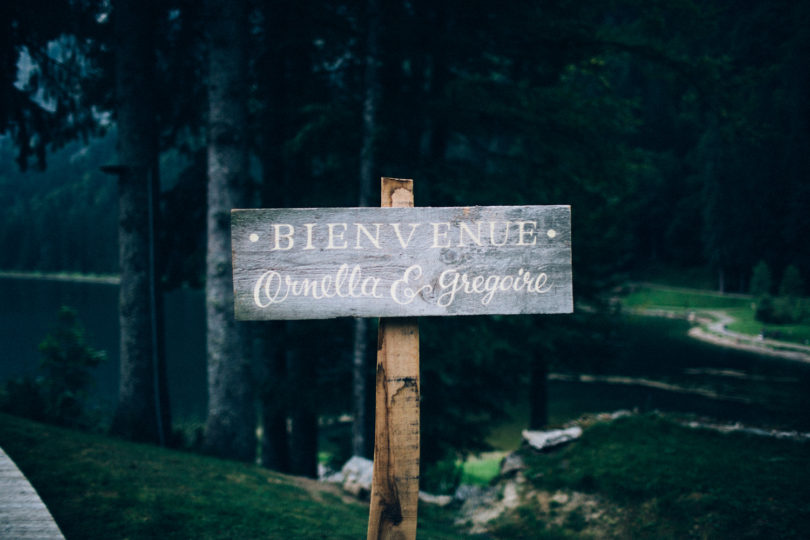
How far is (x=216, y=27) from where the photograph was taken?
19.5ft

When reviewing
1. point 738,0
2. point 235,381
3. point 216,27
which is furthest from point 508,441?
point 216,27

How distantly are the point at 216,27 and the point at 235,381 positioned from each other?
12.9 feet

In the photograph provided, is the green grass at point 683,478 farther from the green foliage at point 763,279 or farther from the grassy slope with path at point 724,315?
the green foliage at point 763,279

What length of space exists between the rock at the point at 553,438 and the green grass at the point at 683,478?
0.10 meters

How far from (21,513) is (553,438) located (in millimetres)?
4922

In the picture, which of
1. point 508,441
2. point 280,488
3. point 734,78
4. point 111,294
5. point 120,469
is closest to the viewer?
point 120,469

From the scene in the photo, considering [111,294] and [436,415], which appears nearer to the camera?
[436,415]

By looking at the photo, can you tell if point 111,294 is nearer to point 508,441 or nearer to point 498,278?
point 508,441

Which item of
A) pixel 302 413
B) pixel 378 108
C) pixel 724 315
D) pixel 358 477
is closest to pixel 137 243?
pixel 378 108

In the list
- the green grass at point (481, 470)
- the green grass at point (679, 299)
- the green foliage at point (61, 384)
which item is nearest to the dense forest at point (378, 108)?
the green foliage at point (61, 384)

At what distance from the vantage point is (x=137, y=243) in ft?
21.1

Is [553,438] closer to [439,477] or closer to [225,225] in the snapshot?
[439,477]

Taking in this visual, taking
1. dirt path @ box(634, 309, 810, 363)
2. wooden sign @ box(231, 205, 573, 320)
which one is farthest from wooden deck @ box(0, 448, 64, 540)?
dirt path @ box(634, 309, 810, 363)

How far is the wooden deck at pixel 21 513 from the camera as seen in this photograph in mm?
2412
